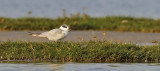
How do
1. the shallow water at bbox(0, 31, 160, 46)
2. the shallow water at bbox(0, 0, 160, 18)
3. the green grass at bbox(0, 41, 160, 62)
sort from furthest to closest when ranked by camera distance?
the shallow water at bbox(0, 0, 160, 18)
the shallow water at bbox(0, 31, 160, 46)
the green grass at bbox(0, 41, 160, 62)

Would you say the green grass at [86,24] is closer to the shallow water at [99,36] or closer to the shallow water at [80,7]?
the shallow water at [99,36]

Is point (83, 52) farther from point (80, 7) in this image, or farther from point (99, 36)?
point (80, 7)

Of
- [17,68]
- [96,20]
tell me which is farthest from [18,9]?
[17,68]

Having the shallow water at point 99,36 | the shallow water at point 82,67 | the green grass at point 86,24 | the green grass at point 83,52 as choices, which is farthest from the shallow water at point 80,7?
the shallow water at point 82,67

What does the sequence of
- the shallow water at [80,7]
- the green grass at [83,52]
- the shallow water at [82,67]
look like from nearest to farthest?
the shallow water at [82,67], the green grass at [83,52], the shallow water at [80,7]

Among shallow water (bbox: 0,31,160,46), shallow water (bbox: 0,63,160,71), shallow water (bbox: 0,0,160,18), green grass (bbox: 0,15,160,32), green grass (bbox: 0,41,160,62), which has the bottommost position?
shallow water (bbox: 0,63,160,71)

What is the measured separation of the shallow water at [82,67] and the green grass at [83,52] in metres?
0.63

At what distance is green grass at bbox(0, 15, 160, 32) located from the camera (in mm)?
18922

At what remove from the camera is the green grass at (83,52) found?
11625mm

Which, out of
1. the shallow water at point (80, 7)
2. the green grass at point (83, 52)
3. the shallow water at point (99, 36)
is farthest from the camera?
the shallow water at point (80, 7)

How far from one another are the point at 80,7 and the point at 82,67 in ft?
77.6

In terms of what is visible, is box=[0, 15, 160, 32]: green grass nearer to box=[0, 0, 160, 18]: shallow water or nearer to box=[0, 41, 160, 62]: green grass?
box=[0, 41, 160, 62]: green grass

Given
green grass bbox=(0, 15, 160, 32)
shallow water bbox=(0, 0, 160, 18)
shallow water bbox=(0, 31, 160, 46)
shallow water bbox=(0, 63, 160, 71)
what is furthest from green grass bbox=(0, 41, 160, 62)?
shallow water bbox=(0, 0, 160, 18)

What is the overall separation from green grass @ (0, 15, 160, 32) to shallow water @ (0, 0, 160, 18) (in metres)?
7.63
